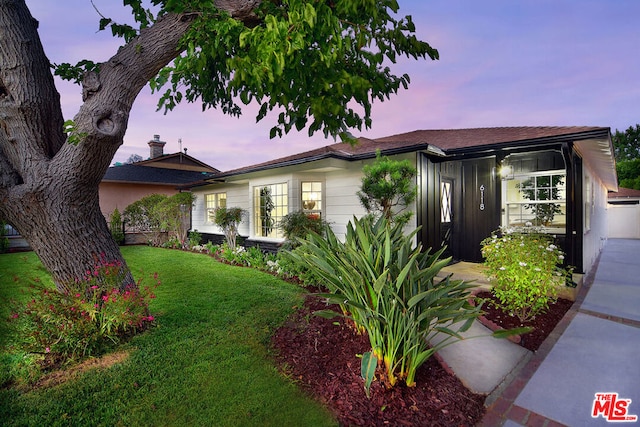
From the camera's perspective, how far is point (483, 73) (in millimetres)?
8016

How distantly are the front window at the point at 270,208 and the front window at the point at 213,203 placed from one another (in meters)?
2.54

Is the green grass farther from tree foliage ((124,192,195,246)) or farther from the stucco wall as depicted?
tree foliage ((124,192,195,246))

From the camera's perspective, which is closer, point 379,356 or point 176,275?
point 379,356

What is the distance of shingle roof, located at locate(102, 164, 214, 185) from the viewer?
14.4 metres

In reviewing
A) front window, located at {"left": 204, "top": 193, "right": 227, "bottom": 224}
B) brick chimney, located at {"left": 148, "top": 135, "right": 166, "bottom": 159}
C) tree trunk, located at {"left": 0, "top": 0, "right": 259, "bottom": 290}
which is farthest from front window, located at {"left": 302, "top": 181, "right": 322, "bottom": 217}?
brick chimney, located at {"left": 148, "top": 135, "right": 166, "bottom": 159}

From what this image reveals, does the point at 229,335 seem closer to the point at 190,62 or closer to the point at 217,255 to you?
the point at 190,62

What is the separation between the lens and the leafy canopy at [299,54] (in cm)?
231

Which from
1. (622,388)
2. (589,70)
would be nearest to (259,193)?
(622,388)

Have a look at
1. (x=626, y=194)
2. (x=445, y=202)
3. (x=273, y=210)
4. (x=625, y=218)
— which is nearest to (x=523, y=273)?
(x=445, y=202)

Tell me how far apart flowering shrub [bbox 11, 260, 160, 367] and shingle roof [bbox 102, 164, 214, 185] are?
1173cm

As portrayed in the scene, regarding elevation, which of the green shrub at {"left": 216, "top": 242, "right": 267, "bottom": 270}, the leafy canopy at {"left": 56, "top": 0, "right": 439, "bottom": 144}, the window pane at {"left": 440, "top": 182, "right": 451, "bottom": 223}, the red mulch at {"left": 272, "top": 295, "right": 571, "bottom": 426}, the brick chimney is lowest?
Result: the red mulch at {"left": 272, "top": 295, "right": 571, "bottom": 426}

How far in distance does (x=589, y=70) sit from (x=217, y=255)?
13.3 meters

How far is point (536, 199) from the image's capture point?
652 centimetres

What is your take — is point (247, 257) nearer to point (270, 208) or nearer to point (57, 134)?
point (270, 208)
